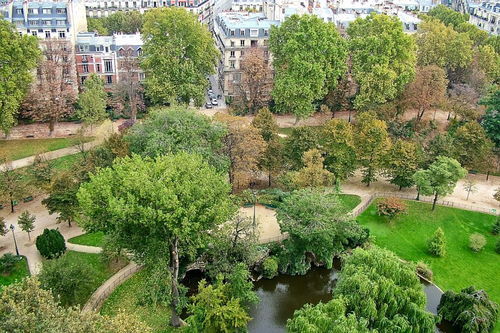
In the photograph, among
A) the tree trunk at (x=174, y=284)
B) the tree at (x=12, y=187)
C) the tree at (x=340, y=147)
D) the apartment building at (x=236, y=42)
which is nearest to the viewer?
the tree trunk at (x=174, y=284)

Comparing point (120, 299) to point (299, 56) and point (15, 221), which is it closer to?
point (15, 221)

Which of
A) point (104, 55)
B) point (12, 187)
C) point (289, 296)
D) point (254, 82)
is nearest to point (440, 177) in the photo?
point (289, 296)

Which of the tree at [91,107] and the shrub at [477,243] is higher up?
the tree at [91,107]

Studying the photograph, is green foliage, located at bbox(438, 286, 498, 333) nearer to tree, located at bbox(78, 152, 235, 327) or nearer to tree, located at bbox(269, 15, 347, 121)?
tree, located at bbox(78, 152, 235, 327)

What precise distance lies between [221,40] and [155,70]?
1794 centimetres

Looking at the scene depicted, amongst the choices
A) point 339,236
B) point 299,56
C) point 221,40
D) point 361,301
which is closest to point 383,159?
point 339,236

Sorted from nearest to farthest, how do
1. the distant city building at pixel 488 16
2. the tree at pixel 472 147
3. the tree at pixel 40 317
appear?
the tree at pixel 40 317
the tree at pixel 472 147
the distant city building at pixel 488 16

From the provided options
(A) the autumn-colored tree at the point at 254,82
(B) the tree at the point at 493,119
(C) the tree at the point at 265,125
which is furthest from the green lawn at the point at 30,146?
(B) the tree at the point at 493,119

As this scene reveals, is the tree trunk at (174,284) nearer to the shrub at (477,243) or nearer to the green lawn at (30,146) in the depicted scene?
the shrub at (477,243)

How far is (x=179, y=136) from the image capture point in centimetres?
5638

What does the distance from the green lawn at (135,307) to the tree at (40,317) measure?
1191 cm

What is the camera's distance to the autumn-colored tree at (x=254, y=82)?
81.2 meters

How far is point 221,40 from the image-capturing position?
91.8m

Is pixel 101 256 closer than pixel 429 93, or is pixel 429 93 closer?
pixel 101 256
